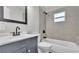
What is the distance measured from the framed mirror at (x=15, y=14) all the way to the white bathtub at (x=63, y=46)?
110 centimetres

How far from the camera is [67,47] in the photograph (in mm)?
2094

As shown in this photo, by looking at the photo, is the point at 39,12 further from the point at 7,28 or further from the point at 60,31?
the point at 7,28

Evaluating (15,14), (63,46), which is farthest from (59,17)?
(15,14)

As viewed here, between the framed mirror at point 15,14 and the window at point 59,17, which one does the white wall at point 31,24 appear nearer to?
the framed mirror at point 15,14

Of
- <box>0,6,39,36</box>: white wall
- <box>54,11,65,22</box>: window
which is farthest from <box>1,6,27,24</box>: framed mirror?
<box>54,11,65,22</box>: window

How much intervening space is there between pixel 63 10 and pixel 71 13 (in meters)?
0.26

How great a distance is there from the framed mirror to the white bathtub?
3.62ft

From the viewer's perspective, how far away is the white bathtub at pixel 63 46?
6.54 ft

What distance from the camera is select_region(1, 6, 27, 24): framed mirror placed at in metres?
1.47

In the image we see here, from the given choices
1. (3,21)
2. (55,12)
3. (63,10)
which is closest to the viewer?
(3,21)

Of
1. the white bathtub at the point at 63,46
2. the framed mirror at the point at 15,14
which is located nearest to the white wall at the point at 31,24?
the framed mirror at the point at 15,14

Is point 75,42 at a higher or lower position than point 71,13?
lower

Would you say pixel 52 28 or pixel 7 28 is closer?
pixel 7 28

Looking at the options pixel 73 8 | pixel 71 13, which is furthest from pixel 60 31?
pixel 73 8
